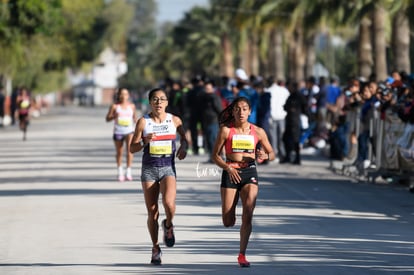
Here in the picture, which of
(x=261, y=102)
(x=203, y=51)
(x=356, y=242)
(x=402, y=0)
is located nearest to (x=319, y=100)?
(x=402, y=0)

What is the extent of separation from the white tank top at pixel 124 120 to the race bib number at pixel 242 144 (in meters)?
10.5

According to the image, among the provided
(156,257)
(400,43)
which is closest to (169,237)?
(156,257)

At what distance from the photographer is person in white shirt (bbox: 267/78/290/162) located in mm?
30031

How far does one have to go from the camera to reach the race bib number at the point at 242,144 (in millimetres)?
Result: 12305

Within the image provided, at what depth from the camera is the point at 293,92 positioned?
95.6ft

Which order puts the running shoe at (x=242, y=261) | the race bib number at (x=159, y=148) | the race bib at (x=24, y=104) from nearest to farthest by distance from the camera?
the running shoe at (x=242, y=261) → the race bib number at (x=159, y=148) → the race bib at (x=24, y=104)

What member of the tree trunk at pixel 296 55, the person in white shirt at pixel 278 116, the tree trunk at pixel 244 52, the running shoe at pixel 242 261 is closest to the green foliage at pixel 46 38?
the tree trunk at pixel 244 52

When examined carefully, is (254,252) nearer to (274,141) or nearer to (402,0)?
(274,141)

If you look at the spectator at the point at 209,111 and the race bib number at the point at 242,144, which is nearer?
the race bib number at the point at 242,144

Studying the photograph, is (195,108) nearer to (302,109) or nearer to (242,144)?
(302,109)

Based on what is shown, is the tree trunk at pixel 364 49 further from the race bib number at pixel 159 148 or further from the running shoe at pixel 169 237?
the running shoe at pixel 169 237

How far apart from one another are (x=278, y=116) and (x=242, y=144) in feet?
58.9

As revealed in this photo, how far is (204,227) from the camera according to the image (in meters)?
15.6

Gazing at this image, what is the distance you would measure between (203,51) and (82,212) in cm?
10087
